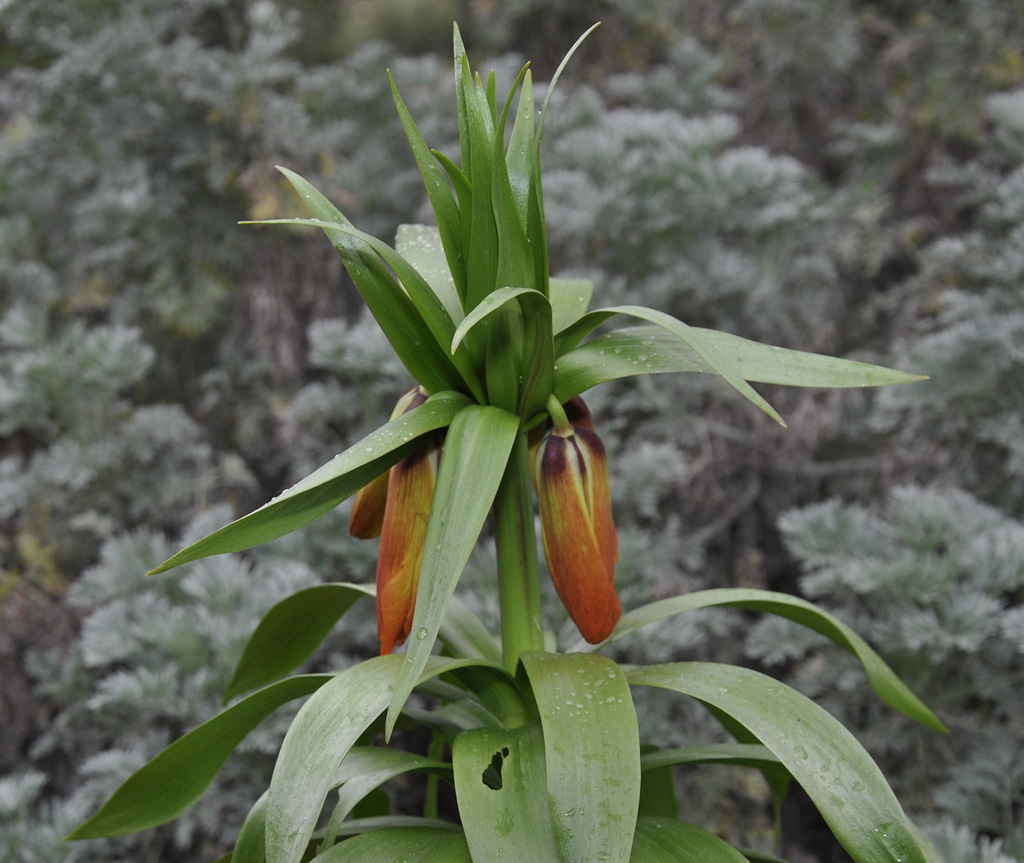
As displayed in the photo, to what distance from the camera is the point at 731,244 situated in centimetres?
233

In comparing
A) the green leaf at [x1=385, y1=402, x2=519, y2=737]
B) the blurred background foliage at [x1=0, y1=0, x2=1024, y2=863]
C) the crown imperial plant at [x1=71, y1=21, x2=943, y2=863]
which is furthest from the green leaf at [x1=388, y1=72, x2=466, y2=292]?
the blurred background foliage at [x1=0, y1=0, x2=1024, y2=863]

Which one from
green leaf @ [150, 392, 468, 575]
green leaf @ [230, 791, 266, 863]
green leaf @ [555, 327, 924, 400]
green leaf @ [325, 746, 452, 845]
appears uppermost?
green leaf @ [555, 327, 924, 400]

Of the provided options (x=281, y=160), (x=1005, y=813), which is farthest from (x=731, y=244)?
(x=1005, y=813)

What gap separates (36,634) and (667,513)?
1399mm

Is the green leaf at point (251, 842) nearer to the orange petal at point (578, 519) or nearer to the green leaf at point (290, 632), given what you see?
the green leaf at point (290, 632)

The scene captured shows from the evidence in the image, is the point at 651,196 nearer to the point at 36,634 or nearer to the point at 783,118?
the point at 783,118

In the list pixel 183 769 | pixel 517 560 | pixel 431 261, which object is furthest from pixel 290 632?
pixel 431 261

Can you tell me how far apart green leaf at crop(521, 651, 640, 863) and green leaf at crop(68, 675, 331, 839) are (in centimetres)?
20

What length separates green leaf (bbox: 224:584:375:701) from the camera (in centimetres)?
82

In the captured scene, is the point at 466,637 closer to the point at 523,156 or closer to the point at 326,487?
the point at 326,487

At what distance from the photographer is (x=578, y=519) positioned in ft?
2.12

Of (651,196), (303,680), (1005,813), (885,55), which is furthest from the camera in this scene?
(885,55)

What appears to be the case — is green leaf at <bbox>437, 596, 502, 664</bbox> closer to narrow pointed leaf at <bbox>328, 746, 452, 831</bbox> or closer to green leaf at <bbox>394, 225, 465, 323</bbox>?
narrow pointed leaf at <bbox>328, 746, 452, 831</bbox>

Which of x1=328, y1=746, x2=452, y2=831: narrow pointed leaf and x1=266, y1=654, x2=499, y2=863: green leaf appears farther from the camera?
x1=328, y1=746, x2=452, y2=831: narrow pointed leaf
